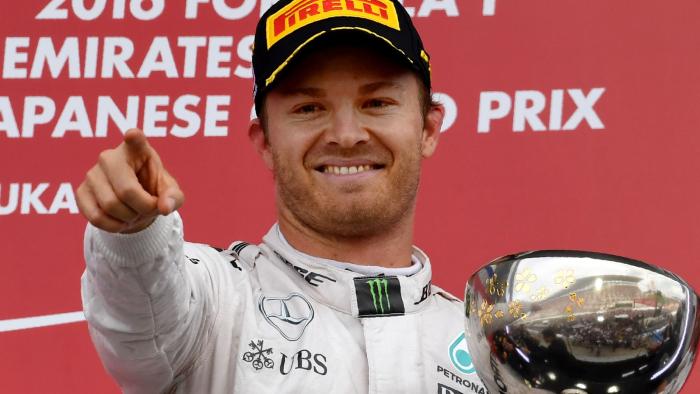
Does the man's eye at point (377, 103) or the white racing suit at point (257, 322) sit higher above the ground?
the man's eye at point (377, 103)

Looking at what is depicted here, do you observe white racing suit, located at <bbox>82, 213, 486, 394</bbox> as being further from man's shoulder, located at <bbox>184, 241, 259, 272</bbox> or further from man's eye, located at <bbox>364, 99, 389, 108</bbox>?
man's eye, located at <bbox>364, 99, 389, 108</bbox>

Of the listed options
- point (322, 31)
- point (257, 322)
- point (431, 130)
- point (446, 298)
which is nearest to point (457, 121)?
point (431, 130)

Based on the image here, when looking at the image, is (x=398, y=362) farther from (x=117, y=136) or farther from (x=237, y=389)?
(x=117, y=136)

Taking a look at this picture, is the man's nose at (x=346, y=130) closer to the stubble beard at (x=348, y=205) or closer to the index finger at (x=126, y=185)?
the stubble beard at (x=348, y=205)

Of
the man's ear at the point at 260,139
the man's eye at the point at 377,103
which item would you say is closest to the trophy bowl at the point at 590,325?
the man's eye at the point at 377,103

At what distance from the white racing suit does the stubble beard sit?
61 millimetres

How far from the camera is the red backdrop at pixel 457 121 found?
90.0 inches

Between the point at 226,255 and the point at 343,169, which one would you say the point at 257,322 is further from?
the point at 343,169

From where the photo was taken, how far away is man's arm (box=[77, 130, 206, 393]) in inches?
50.2

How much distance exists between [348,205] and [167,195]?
0.71m

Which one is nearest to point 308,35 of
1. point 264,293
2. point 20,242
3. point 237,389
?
point 264,293

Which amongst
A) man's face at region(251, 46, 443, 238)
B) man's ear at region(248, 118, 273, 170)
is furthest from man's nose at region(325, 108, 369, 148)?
man's ear at region(248, 118, 273, 170)

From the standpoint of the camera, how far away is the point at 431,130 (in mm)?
2080

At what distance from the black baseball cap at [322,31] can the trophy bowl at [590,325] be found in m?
0.62
